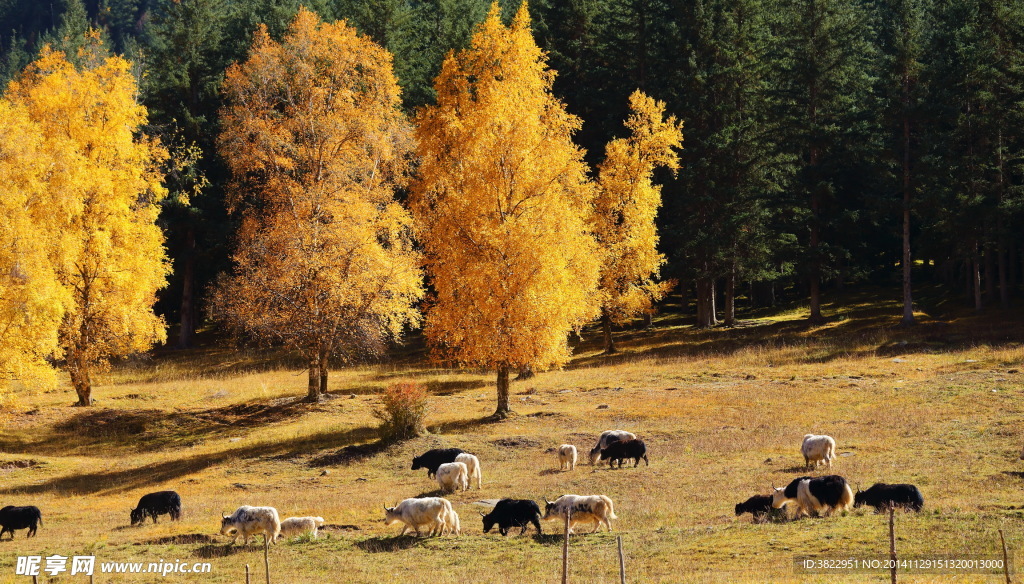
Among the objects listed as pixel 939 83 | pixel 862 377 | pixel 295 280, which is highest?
pixel 939 83

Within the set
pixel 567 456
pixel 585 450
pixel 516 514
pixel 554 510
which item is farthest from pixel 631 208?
pixel 516 514

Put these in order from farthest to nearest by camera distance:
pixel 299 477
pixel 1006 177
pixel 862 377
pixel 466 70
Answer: pixel 1006 177, pixel 862 377, pixel 466 70, pixel 299 477

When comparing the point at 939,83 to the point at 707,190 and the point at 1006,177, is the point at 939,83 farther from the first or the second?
the point at 707,190

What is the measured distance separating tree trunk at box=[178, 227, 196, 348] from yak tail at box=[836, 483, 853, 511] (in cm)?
5851

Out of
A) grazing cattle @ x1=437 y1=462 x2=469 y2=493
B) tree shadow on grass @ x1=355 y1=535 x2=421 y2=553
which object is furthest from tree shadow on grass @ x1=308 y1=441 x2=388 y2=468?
tree shadow on grass @ x1=355 y1=535 x2=421 y2=553

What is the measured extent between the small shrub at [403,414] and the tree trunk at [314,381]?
843cm

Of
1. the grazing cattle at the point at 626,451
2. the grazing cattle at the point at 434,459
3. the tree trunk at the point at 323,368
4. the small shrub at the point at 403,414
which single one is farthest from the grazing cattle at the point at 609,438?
the tree trunk at the point at 323,368

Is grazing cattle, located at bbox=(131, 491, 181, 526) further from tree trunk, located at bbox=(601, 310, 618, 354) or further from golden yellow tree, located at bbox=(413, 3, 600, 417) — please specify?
tree trunk, located at bbox=(601, 310, 618, 354)

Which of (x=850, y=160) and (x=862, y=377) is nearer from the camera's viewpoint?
(x=862, y=377)

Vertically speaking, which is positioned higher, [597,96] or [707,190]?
[597,96]

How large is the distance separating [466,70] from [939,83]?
35100 millimetres

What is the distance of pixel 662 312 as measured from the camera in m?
74.2

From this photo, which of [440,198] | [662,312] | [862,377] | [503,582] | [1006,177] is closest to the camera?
[503,582]

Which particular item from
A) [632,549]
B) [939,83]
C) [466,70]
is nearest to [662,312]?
[939,83]
